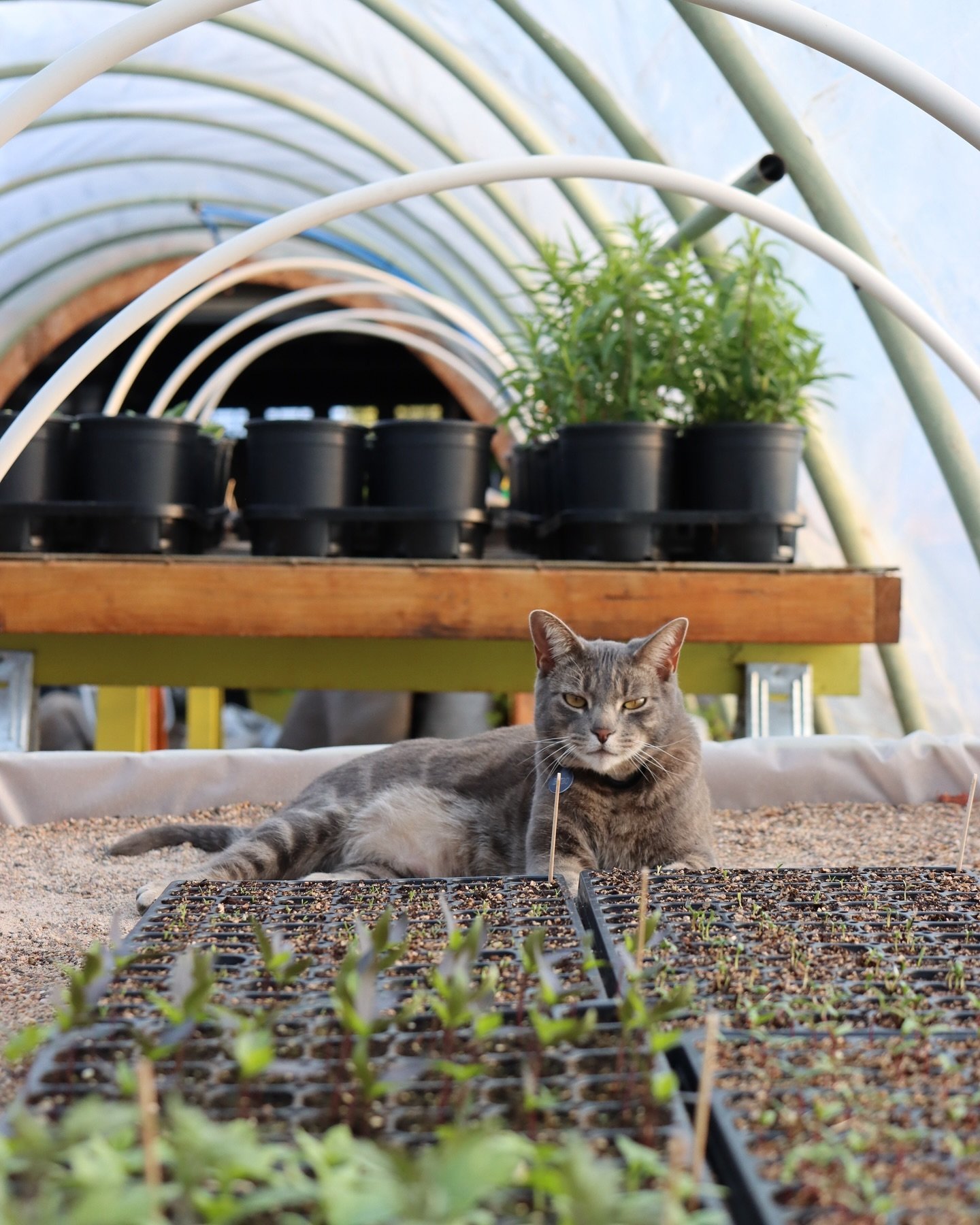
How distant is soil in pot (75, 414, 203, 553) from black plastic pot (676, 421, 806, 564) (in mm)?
1619

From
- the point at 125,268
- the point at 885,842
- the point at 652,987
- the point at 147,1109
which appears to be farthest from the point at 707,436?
the point at 125,268

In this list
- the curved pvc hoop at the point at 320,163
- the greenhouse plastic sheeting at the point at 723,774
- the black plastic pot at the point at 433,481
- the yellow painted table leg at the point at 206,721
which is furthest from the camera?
the curved pvc hoop at the point at 320,163

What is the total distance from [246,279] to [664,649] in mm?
4485

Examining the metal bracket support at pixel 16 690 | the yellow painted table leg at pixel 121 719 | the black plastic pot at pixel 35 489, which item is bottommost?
the yellow painted table leg at pixel 121 719

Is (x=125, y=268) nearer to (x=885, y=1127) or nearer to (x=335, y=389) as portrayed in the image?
(x=335, y=389)

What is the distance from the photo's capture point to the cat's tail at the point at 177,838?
2.40m

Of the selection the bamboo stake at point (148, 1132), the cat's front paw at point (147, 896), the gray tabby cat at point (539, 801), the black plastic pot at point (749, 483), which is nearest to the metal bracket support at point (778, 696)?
the black plastic pot at point (749, 483)

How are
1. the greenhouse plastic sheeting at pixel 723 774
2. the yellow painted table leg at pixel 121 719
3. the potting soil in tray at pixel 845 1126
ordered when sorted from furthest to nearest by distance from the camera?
the yellow painted table leg at pixel 121 719 → the greenhouse plastic sheeting at pixel 723 774 → the potting soil in tray at pixel 845 1126

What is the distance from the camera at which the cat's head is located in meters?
2.10

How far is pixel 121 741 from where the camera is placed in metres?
3.92

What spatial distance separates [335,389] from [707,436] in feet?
32.7

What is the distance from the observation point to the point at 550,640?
2.26m

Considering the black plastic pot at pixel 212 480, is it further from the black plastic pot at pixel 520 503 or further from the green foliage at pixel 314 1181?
the green foliage at pixel 314 1181

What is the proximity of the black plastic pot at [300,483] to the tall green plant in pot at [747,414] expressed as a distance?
3.56ft
